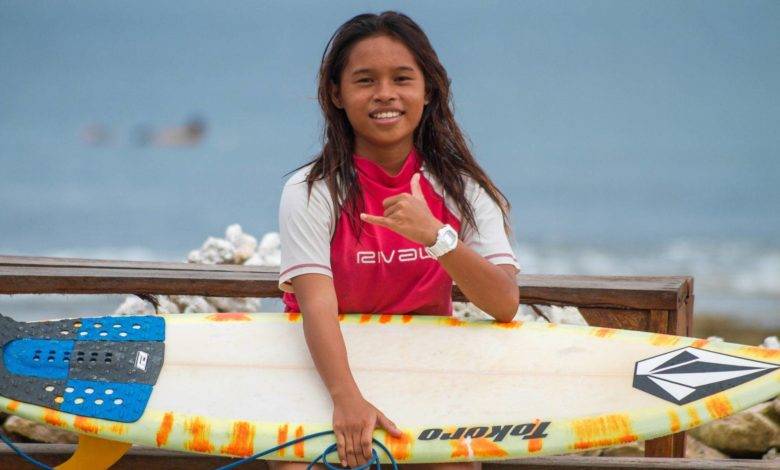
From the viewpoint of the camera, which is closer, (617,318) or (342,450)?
(342,450)

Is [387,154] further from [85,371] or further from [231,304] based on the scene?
[231,304]

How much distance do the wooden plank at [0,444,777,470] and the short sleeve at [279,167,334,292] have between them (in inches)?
20.0

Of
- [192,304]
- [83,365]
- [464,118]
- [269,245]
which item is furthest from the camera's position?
[464,118]

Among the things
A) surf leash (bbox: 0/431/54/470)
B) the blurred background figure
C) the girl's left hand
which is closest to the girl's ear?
the girl's left hand

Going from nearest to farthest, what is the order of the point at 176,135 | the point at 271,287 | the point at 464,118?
the point at 271,287 < the point at 176,135 < the point at 464,118

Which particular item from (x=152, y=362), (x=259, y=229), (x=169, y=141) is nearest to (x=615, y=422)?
(x=152, y=362)

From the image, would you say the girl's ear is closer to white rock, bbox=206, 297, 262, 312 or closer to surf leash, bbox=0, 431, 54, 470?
surf leash, bbox=0, 431, 54, 470

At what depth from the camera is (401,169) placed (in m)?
2.77

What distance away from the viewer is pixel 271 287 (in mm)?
3414

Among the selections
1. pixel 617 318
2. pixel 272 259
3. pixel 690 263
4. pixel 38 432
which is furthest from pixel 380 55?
pixel 690 263

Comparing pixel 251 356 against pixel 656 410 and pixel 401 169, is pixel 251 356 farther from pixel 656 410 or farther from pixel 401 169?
pixel 656 410

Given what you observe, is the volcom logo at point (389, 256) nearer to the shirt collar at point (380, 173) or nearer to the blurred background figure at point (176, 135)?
the shirt collar at point (380, 173)

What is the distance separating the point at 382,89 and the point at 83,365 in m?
1.01

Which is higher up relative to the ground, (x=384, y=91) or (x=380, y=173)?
(x=384, y=91)
